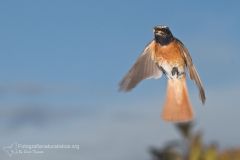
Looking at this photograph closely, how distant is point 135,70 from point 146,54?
0.15 meters

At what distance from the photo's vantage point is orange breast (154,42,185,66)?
385cm

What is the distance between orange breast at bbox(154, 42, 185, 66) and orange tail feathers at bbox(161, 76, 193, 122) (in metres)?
0.11

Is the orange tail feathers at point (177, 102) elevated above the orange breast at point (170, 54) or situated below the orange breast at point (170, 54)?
below

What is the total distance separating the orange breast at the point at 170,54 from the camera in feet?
12.6

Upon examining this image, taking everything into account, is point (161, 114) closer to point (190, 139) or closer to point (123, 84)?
point (123, 84)

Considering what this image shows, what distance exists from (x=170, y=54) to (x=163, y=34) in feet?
0.48

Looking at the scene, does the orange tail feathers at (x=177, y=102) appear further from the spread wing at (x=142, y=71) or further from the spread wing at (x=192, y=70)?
the spread wing at (x=142, y=71)

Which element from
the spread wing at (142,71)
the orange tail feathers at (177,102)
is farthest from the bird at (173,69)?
the spread wing at (142,71)

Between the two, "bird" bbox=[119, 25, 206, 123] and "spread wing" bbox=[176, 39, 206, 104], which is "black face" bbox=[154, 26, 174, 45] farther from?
"spread wing" bbox=[176, 39, 206, 104]

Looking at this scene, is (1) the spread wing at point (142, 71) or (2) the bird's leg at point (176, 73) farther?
(1) the spread wing at point (142, 71)

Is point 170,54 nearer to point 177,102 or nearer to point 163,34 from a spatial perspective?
point 163,34

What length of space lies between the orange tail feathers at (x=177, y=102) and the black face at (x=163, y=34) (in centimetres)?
23

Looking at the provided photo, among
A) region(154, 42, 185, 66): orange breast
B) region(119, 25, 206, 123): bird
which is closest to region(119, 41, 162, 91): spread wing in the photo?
region(119, 25, 206, 123): bird

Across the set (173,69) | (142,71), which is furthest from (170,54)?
(142,71)
